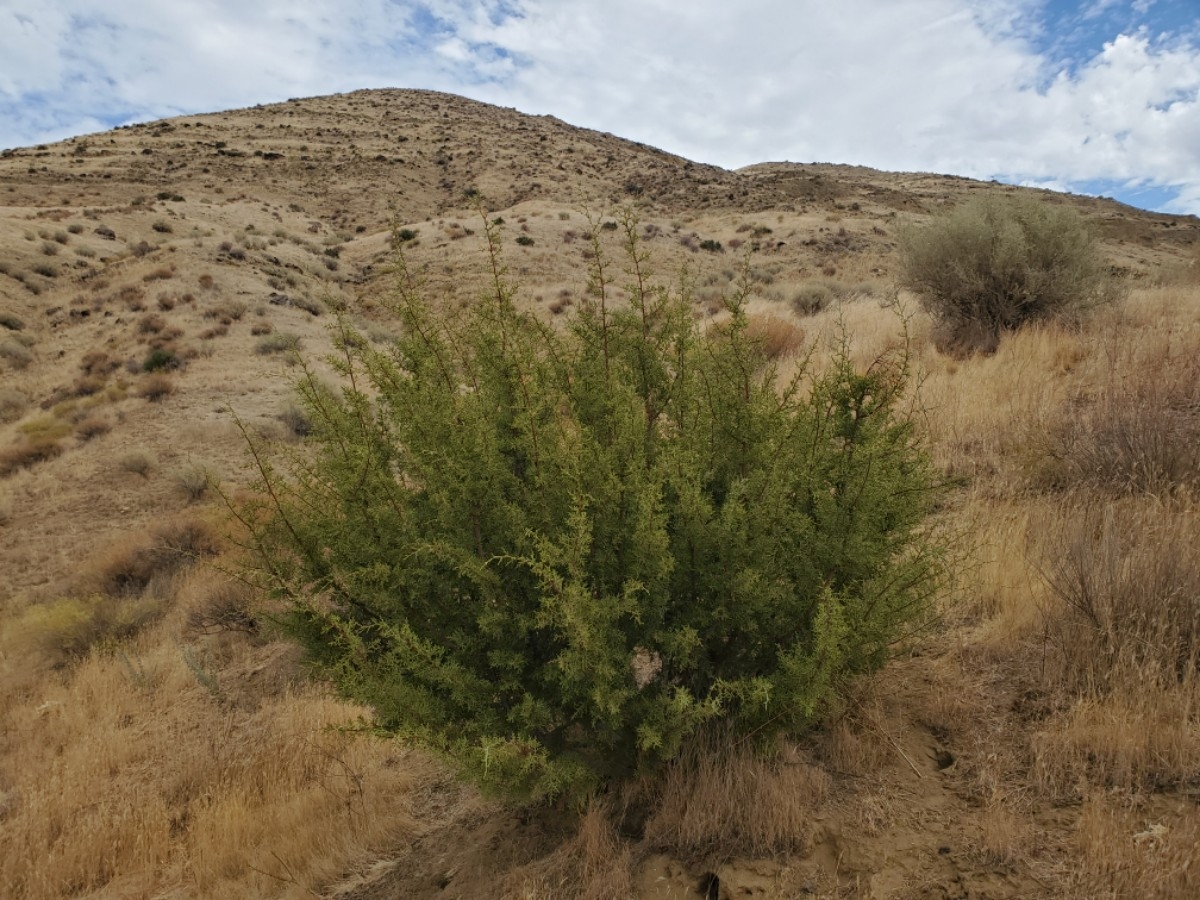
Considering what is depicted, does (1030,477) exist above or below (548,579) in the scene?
below

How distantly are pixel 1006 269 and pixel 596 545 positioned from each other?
9.75 meters

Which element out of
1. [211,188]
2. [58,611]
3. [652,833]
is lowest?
[58,611]

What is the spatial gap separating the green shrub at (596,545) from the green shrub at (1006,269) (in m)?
7.65

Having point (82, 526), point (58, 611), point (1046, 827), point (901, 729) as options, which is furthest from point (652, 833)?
point (82, 526)

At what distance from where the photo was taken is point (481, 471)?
10.5 feet

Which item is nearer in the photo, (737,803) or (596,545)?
(737,803)

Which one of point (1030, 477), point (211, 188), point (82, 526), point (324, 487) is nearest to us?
point (324, 487)

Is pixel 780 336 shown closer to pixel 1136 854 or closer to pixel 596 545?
pixel 596 545

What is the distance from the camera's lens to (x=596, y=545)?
3088 mm

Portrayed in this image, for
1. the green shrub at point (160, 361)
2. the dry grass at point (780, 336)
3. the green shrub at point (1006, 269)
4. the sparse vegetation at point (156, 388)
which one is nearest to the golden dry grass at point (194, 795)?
the dry grass at point (780, 336)

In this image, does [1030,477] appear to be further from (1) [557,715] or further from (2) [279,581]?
(2) [279,581]

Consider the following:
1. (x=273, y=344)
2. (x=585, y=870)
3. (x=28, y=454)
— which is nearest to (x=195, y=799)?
(x=585, y=870)

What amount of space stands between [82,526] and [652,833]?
13.8 meters

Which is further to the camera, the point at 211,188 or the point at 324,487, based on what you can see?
the point at 211,188
